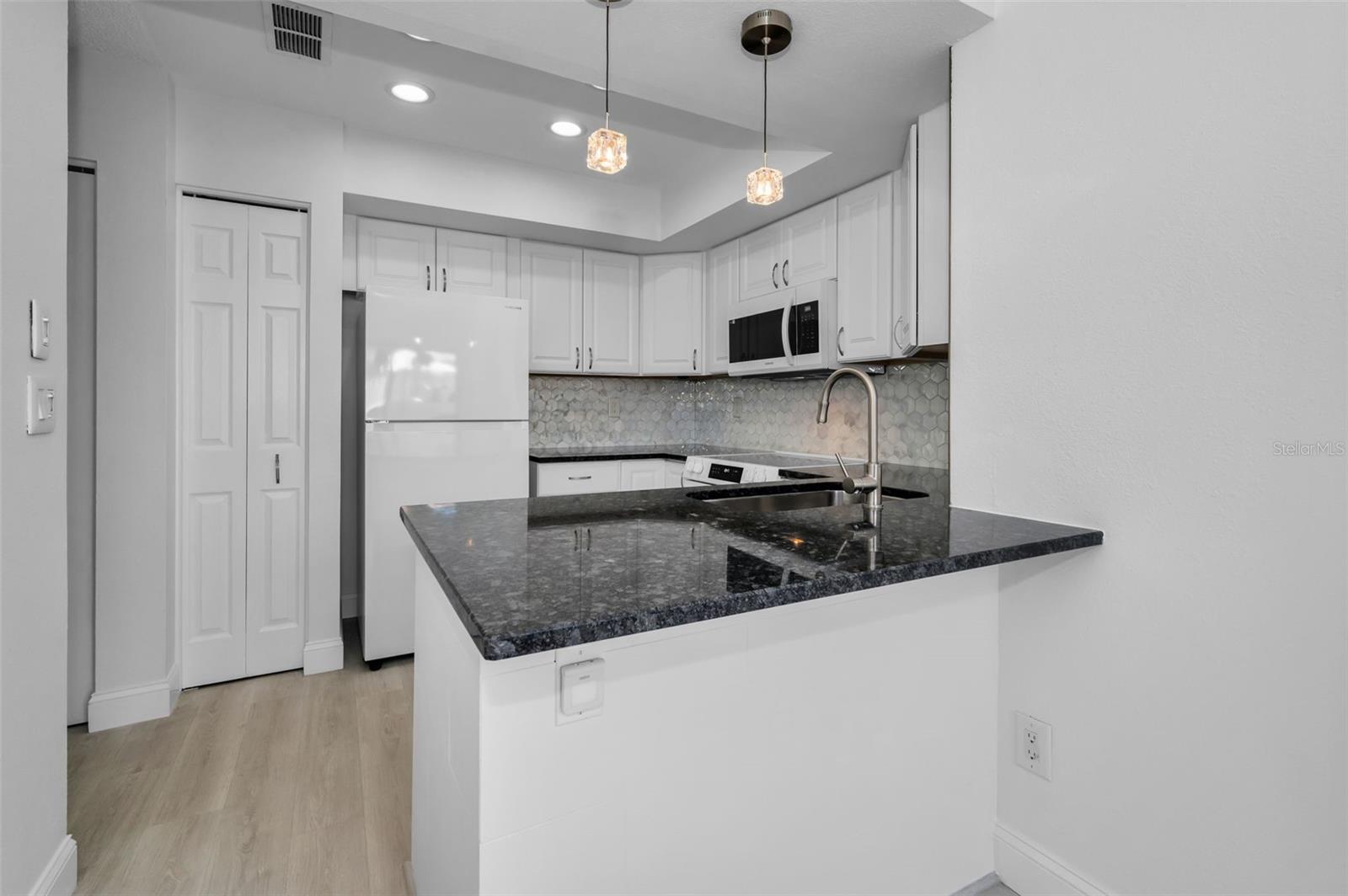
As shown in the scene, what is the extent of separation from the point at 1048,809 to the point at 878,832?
1.38 ft

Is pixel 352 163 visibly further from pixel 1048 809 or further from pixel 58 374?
pixel 1048 809

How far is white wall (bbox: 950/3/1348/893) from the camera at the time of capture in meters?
1.07

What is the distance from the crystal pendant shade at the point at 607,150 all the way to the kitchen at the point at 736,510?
0.01m

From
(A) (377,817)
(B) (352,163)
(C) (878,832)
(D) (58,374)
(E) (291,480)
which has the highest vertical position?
(B) (352,163)

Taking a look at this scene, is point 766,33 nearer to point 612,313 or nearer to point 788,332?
point 788,332

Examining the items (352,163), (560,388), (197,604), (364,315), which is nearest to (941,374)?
(560,388)

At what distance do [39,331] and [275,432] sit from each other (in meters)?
1.44

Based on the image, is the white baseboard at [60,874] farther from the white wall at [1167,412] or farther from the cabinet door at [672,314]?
the cabinet door at [672,314]

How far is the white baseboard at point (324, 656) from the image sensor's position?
2.82m

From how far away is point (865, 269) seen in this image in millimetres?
2775

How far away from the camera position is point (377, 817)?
185cm

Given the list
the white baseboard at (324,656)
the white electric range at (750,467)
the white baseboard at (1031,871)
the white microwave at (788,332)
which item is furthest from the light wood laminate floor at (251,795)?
the white microwave at (788,332)

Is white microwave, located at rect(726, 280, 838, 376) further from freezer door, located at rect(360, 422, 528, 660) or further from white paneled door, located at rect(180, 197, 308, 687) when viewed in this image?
white paneled door, located at rect(180, 197, 308, 687)

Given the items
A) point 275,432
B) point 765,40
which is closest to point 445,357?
point 275,432
